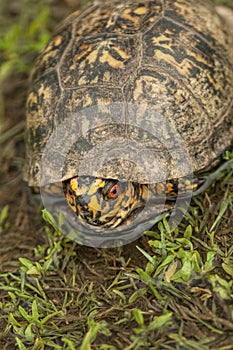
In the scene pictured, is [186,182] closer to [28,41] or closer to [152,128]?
[152,128]

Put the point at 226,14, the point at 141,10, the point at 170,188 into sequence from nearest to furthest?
the point at 170,188
the point at 141,10
the point at 226,14

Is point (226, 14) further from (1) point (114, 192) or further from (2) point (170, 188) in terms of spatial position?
(1) point (114, 192)

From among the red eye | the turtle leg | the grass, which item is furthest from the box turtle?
the turtle leg

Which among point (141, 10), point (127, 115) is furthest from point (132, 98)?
point (141, 10)

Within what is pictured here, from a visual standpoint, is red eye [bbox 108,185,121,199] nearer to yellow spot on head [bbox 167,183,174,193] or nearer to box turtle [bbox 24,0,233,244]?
box turtle [bbox 24,0,233,244]

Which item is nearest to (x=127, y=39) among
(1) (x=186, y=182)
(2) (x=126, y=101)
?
(2) (x=126, y=101)
